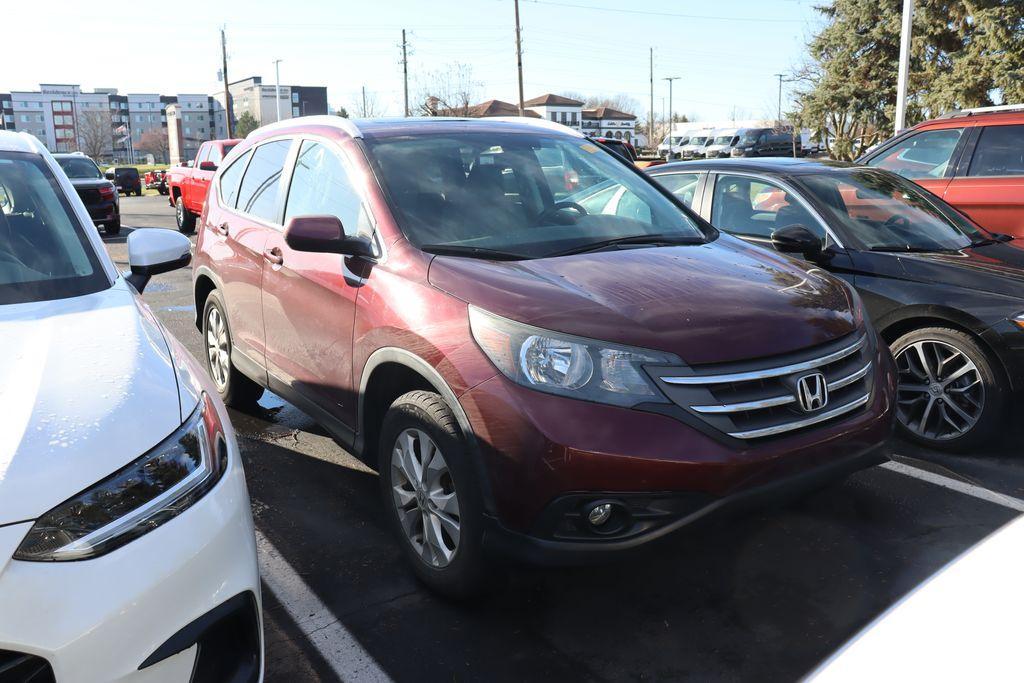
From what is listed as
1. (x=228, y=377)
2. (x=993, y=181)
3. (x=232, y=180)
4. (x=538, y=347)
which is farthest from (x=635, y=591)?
(x=993, y=181)

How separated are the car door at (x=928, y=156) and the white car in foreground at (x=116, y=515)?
6818 mm

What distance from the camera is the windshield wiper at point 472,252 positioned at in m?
3.24

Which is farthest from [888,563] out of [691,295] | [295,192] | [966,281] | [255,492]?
[295,192]

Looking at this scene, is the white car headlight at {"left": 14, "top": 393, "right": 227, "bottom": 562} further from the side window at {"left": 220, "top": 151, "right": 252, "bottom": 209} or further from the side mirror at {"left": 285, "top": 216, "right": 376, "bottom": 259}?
the side window at {"left": 220, "top": 151, "right": 252, "bottom": 209}

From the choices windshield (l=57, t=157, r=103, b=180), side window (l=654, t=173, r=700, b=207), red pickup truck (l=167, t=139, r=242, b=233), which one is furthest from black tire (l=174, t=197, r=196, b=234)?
side window (l=654, t=173, r=700, b=207)

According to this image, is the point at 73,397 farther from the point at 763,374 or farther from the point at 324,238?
the point at 763,374

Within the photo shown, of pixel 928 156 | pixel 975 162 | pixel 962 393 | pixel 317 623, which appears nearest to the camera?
pixel 317 623

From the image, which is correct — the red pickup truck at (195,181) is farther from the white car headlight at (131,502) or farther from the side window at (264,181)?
the white car headlight at (131,502)

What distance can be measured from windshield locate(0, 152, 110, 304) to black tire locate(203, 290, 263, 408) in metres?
1.83

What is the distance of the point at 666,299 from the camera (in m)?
2.89

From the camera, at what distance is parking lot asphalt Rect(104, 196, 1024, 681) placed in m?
2.73

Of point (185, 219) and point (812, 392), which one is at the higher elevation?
point (185, 219)

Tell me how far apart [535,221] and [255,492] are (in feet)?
6.41

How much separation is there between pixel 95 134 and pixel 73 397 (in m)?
120
